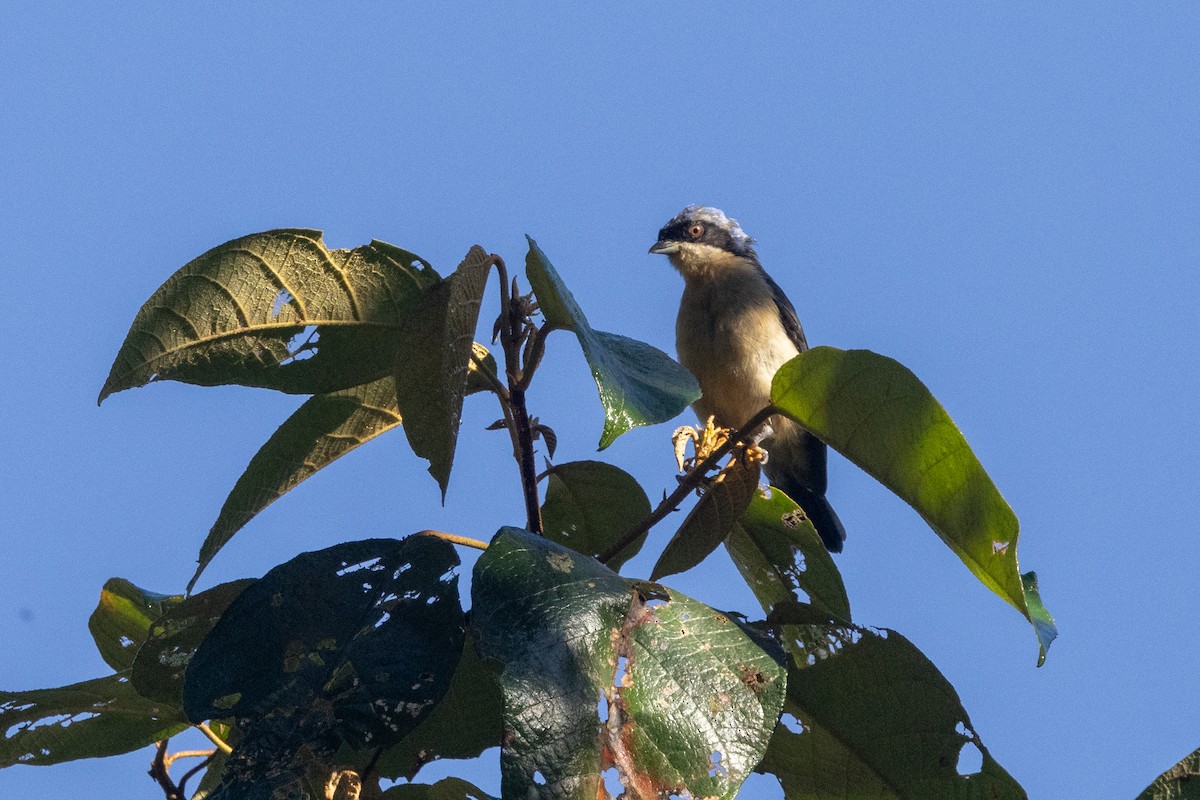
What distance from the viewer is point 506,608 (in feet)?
4.69

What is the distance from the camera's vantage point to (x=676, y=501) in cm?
191

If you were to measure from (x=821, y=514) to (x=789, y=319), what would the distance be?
0.98 m

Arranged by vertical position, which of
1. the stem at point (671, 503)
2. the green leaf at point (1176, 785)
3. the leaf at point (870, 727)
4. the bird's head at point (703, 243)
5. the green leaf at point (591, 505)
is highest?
the bird's head at point (703, 243)

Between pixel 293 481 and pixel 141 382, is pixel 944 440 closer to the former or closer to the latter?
pixel 293 481

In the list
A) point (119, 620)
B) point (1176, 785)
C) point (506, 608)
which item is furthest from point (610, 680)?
point (119, 620)

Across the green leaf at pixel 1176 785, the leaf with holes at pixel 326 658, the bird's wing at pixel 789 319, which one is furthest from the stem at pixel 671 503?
the bird's wing at pixel 789 319

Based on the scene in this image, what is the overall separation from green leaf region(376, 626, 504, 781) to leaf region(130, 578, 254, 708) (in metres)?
0.36

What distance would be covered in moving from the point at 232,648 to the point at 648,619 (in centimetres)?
62

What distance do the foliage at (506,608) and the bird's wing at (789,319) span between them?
371 centimetres

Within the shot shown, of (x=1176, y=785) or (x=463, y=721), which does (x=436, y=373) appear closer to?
(x=463, y=721)

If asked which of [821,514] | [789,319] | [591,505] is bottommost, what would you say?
[591,505]

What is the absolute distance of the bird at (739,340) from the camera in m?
5.34

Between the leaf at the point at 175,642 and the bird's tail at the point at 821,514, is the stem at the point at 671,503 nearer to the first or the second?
the leaf at the point at 175,642

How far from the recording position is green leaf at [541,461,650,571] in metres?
2.14
